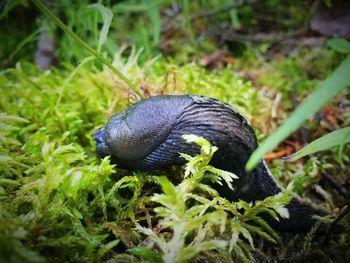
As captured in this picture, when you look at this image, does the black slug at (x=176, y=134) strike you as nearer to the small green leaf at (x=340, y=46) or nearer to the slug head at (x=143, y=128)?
the slug head at (x=143, y=128)

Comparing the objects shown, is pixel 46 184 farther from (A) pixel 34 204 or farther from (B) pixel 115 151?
(B) pixel 115 151

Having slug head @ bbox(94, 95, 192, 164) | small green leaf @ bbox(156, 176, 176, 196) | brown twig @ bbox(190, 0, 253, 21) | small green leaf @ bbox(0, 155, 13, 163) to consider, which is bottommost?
small green leaf @ bbox(0, 155, 13, 163)

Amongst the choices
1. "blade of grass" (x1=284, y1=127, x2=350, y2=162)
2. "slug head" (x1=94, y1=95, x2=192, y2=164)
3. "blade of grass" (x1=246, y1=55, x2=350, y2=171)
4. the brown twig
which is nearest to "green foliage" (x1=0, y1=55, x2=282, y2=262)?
"slug head" (x1=94, y1=95, x2=192, y2=164)

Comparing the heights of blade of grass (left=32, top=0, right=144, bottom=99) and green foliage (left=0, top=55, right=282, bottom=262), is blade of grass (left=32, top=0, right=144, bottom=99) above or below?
above

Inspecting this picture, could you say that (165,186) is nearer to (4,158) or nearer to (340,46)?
(4,158)

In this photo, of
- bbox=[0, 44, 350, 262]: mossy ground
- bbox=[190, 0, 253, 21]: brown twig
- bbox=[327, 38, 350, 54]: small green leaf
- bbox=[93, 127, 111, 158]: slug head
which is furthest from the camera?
bbox=[190, 0, 253, 21]: brown twig

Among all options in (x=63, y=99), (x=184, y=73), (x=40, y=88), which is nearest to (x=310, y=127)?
(x=184, y=73)

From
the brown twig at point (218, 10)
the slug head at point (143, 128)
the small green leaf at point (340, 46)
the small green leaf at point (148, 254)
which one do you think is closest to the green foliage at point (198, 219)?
the small green leaf at point (148, 254)

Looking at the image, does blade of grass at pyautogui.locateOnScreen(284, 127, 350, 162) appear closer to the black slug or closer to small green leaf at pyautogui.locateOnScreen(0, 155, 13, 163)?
the black slug
